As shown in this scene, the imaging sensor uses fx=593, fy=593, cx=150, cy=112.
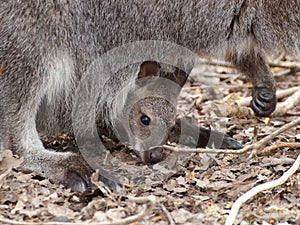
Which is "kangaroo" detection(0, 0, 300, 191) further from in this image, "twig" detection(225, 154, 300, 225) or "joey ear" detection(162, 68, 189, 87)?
"twig" detection(225, 154, 300, 225)

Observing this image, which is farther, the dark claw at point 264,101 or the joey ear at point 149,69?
the dark claw at point 264,101

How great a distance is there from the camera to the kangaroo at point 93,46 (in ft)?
12.5

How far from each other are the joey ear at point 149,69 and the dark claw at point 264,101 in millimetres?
869

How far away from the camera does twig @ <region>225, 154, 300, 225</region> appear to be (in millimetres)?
3040

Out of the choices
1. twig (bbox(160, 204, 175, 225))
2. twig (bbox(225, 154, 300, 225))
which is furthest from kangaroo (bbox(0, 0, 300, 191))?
twig (bbox(225, 154, 300, 225))

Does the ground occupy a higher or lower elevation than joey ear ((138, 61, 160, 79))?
lower

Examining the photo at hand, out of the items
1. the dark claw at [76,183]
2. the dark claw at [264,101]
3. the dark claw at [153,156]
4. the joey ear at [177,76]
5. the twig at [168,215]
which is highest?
the joey ear at [177,76]

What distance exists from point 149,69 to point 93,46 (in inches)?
16.7

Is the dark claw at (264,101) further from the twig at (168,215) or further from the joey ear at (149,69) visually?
the twig at (168,215)

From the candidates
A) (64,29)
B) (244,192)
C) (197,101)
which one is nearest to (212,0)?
(64,29)

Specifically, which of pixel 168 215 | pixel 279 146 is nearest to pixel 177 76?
pixel 279 146

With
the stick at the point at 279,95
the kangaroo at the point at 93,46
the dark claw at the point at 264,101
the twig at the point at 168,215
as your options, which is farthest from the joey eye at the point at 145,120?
the stick at the point at 279,95

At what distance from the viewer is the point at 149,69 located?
13.7 feet

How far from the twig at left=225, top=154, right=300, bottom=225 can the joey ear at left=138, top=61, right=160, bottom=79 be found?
1159mm
